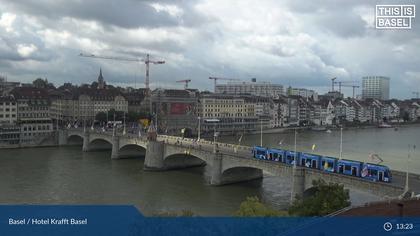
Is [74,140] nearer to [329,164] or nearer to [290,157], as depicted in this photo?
[290,157]

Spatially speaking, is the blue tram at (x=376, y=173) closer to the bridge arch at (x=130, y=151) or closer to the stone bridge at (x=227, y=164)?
the stone bridge at (x=227, y=164)

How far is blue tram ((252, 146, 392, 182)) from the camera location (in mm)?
27927

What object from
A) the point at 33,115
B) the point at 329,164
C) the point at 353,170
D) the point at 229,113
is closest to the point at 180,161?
the point at 329,164

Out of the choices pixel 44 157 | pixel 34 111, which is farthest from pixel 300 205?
pixel 34 111

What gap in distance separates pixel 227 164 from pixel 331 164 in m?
9.58

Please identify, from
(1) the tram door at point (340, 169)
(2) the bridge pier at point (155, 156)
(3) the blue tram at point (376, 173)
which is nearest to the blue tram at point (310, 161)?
(1) the tram door at point (340, 169)

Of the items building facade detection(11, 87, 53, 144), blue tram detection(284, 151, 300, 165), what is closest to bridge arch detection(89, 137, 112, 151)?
building facade detection(11, 87, 53, 144)

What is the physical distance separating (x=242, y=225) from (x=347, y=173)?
18.6m

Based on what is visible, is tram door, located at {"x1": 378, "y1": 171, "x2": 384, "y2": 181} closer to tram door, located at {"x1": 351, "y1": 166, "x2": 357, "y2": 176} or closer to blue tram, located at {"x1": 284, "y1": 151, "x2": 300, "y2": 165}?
tram door, located at {"x1": 351, "y1": 166, "x2": 357, "y2": 176}

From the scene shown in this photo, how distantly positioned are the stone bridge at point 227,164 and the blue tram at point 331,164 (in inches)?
29.2

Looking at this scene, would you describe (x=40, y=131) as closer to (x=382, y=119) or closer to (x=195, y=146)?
(x=195, y=146)

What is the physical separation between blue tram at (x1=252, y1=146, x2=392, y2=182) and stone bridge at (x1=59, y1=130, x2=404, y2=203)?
0.74 meters

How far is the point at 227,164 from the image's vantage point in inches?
1513

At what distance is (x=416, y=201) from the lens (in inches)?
735
